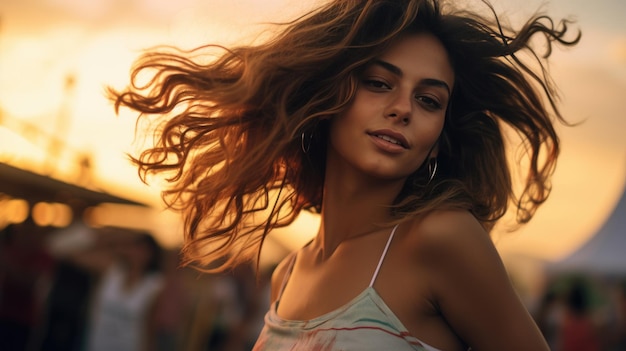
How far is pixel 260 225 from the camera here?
368 cm

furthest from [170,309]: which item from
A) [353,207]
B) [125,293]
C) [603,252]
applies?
[603,252]

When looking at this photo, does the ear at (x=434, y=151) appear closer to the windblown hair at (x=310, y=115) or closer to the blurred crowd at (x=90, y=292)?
the windblown hair at (x=310, y=115)

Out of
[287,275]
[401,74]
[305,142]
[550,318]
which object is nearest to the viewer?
[401,74]

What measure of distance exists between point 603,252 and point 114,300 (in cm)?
785

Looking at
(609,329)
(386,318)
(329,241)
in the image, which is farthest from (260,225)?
(609,329)

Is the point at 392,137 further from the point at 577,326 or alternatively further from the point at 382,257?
the point at 577,326

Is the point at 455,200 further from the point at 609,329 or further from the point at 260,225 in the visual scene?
the point at 609,329

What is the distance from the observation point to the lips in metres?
2.96

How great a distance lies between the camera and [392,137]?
297 centimetres

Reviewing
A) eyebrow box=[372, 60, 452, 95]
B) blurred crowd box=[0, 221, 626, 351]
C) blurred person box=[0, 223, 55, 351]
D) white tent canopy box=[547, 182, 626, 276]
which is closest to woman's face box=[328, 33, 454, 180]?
eyebrow box=[372, 60, 452, 95]

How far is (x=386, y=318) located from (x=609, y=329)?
330 inches

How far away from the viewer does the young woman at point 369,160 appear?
280 cm

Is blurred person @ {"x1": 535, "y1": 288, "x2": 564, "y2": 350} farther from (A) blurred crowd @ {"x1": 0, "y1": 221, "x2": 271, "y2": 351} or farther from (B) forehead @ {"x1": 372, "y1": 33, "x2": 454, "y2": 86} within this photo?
(B) forehead @ {"x1": 372, "y1": 33, "x2": 454, "y2": 86}

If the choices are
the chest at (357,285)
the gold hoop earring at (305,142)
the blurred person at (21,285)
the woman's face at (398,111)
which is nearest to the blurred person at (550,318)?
the blurred person at (21,285)
